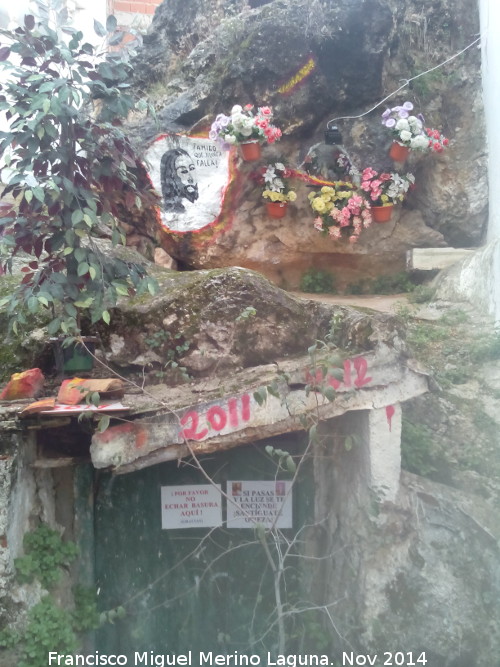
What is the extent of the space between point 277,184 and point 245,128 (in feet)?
2.43

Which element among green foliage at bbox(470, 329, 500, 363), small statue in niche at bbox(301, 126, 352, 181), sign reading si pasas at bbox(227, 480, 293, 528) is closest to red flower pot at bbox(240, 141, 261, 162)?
small statue in niche at bbox(301, 126, 352, 181)

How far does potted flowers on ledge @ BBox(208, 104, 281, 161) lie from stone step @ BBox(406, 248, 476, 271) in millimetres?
2030

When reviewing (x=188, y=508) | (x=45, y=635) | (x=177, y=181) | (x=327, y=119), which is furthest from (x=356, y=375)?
(x=327, y=119)

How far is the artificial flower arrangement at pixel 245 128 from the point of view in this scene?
652 cm

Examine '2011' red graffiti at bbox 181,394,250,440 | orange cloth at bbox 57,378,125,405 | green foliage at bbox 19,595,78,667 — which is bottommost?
green foliage at bbox 19,595,78,667

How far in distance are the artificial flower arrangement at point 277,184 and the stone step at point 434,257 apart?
4.96ft

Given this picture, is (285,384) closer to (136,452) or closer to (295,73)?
(136,452)

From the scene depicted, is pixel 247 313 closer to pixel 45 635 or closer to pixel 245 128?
pixel 45 635

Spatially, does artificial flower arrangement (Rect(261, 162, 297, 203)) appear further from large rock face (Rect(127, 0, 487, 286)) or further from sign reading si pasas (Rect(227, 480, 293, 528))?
sign reading si pasas (Rect(227, 480, 293, 528))

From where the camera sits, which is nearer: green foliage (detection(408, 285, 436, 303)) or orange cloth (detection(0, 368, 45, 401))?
orange cloth (detection(0, 368, 45, 401))

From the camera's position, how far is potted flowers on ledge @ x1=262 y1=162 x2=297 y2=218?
694 centimetres

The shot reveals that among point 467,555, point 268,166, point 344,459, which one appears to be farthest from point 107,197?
point 268,166

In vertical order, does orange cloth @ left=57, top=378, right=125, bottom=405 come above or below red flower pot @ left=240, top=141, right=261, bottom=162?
below

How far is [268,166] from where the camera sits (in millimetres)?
7031
